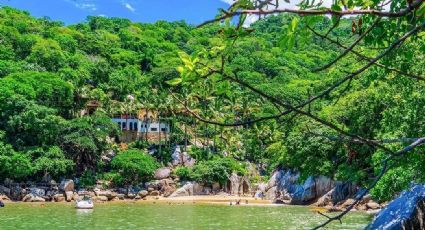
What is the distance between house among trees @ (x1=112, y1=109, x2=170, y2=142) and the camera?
58281 millimetres

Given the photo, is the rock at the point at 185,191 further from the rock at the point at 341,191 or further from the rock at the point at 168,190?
the rock at the point at 341,191

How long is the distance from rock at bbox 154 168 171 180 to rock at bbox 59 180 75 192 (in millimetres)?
7694

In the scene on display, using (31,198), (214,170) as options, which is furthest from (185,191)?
(31,198)

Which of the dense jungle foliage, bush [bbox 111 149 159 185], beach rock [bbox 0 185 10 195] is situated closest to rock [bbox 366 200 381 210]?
the dense jungle foliage

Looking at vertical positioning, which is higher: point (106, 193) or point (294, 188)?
point (294, 188)

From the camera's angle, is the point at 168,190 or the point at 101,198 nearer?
the point at 101,198

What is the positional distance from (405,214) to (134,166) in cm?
3807

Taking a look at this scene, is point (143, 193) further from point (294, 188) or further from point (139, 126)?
point (294, 188)

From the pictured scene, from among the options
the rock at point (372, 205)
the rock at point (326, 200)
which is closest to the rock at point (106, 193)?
the rock at point (326, 200)

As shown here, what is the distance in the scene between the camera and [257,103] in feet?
198

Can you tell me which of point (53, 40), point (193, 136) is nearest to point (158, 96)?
point (193, 136)

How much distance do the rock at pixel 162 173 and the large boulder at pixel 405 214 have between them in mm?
39622

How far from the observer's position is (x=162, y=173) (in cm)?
5034

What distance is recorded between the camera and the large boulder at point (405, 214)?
1042 cm
